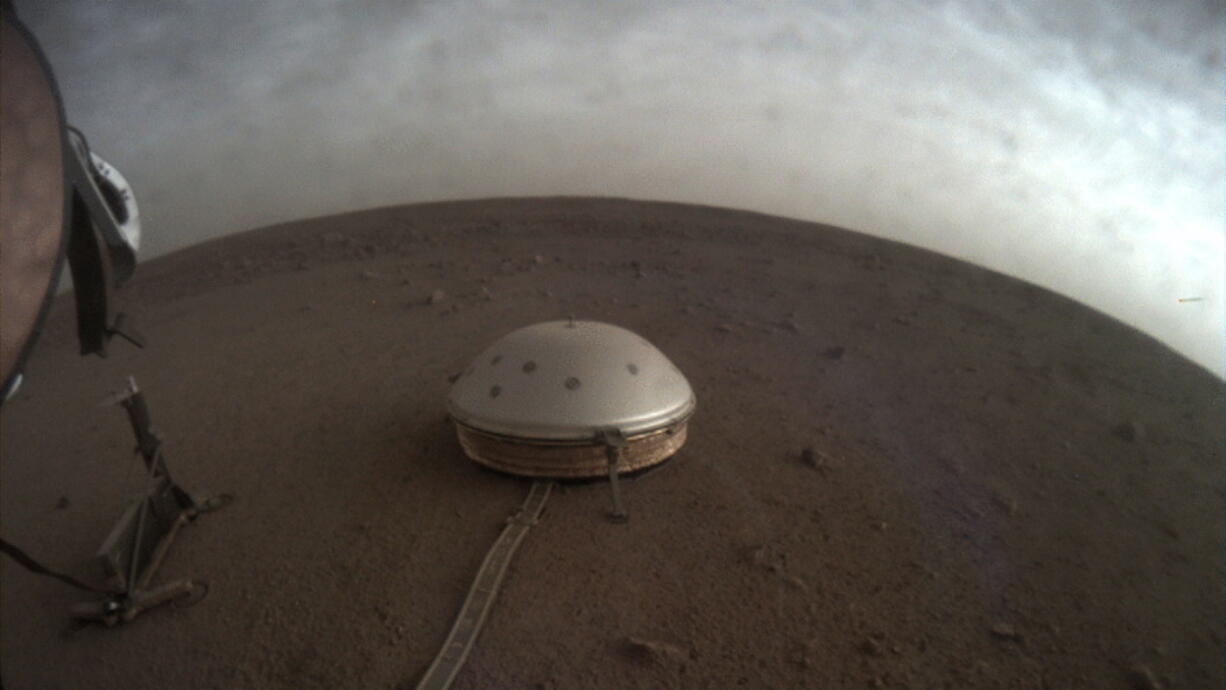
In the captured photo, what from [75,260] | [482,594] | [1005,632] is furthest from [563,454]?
[75,260]

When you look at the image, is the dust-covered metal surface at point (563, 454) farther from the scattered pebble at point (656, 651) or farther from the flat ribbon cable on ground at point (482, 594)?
the scattered pebble at point (656, 651)

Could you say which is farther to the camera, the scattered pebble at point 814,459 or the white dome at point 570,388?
the scattered pebble at point 814,459

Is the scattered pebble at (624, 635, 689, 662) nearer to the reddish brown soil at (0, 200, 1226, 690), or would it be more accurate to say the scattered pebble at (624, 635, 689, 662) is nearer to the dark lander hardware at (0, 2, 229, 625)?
the reddish brown soil at (0, 200, 1226, 690)

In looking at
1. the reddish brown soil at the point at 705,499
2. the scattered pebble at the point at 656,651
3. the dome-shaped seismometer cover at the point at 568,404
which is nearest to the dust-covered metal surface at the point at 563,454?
the dome-shaped seismometer cover at the point at 568,404

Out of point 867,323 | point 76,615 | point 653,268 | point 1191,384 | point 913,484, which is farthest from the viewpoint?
point 653,268

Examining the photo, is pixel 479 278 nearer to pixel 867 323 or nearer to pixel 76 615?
pixel 867 323

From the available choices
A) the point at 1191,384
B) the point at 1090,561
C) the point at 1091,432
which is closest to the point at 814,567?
the point at 1090,561

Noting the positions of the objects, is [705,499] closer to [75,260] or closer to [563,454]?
[563,454]
